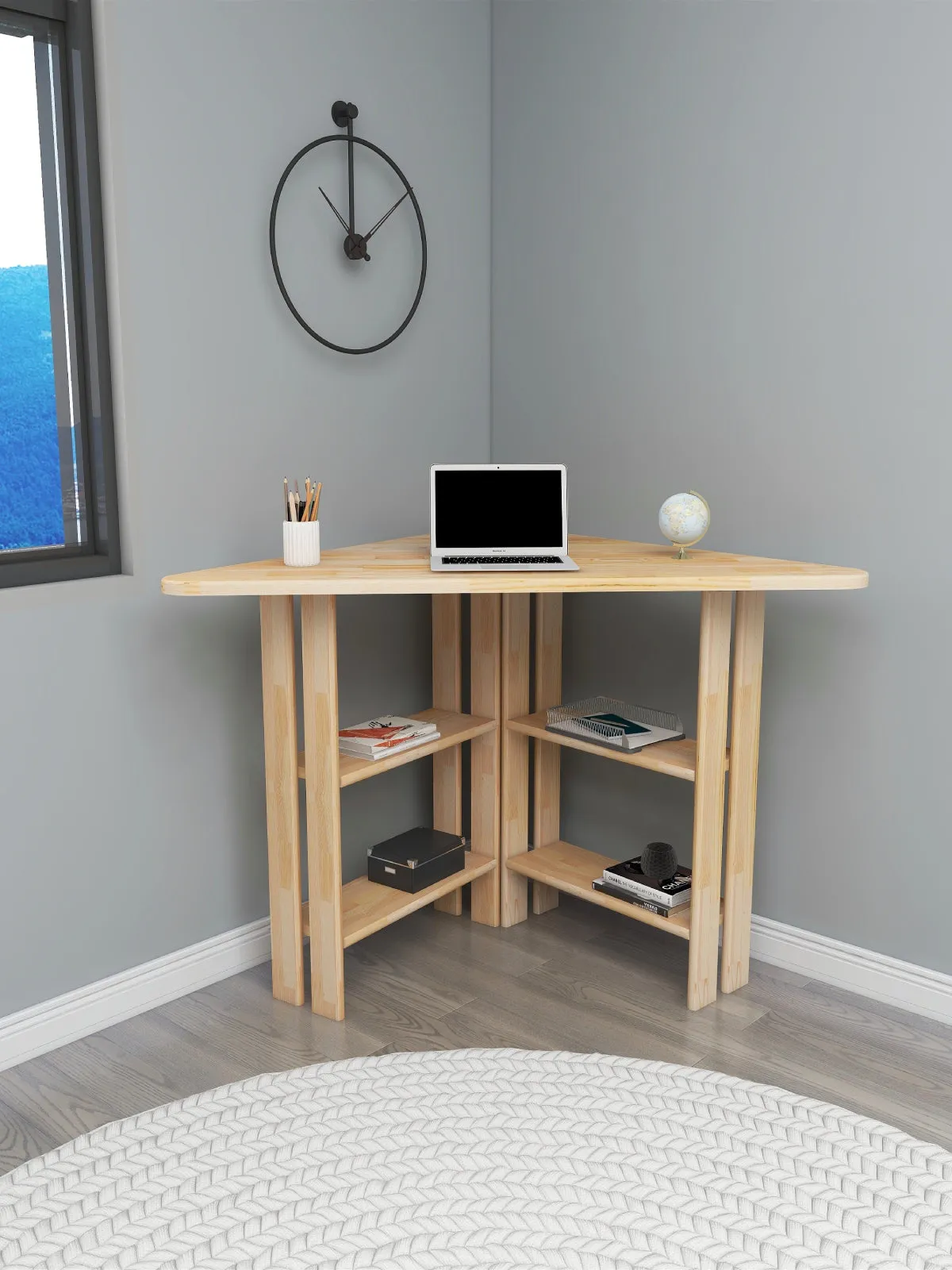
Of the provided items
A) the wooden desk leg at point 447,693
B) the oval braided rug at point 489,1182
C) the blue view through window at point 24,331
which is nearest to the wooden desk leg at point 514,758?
the wooden desk leg at point 447,693

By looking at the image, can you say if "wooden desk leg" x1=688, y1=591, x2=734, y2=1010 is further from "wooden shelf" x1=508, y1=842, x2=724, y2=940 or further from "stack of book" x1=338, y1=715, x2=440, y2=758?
"stack of book" x1=338, y1=715, x2=440, y2=758

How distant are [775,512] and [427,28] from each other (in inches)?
55.9

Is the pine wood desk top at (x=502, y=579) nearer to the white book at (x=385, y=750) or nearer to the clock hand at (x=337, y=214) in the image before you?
the white book at (x=385, y=750)

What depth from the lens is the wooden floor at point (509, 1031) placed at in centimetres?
208

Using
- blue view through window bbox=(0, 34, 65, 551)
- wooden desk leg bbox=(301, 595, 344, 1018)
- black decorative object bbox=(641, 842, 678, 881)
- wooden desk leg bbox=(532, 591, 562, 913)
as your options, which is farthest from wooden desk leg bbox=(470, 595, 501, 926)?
blue view through window bbox=(0, 34, 65, 551)

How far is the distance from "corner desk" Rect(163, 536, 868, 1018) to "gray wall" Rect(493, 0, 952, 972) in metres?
0.19

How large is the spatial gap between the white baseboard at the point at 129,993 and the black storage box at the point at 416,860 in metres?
0.30

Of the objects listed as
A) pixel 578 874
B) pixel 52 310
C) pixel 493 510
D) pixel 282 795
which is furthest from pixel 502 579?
pixel 52 310

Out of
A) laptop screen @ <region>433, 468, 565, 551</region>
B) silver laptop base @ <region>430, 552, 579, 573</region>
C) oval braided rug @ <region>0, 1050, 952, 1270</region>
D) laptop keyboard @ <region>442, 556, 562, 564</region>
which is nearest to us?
oval braided rug @ <region>0, 1050, 952, 1270</region>

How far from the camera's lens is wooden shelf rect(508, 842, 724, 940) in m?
2.40

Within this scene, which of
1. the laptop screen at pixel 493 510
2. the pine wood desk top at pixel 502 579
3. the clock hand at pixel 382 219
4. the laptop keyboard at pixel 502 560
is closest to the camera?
the pine wood desk top at pixel 502 579

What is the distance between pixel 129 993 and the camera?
2357 mm

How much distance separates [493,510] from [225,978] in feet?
3.91

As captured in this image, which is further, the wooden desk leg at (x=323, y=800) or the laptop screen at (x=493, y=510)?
the laptop screen at (x=493, y=510)
